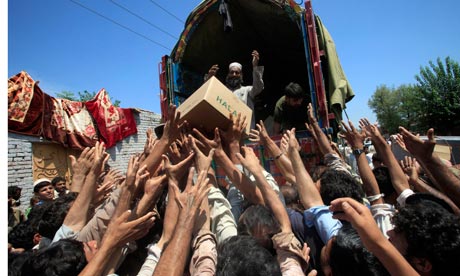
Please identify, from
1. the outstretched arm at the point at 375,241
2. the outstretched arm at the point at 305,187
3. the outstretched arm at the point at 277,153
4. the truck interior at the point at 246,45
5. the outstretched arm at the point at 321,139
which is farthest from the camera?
the truck interior at the point at 246,45

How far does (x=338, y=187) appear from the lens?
1581mm

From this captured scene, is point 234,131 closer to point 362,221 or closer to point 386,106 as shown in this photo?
point 362,221

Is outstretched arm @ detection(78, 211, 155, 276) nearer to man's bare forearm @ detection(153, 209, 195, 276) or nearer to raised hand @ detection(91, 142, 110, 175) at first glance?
man's bare forearm @ detection(153, 209, 195, 276)

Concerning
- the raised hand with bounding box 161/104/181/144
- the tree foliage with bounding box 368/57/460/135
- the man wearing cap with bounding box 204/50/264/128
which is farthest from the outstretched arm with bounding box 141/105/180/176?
the tree foliage with bounding box 368/57/460/135

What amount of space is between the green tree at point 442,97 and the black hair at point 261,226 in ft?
57.8

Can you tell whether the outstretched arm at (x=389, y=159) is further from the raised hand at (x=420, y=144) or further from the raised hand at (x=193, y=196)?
the raised hand at (x=193, y=196)

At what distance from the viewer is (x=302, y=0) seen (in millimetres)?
3338

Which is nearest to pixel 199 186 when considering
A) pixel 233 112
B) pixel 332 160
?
pixel 233 112

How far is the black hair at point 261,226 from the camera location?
4.25ft

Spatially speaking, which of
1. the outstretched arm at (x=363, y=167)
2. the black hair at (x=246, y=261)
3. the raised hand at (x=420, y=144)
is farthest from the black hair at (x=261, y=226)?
the raised hand at (x=420, y=144)

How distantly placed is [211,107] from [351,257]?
1335 millimetres

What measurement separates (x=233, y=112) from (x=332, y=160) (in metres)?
0.98

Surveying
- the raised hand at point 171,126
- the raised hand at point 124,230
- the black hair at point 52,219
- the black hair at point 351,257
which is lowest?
the black hair at point 351,257

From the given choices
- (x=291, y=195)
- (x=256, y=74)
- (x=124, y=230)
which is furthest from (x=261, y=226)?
(x=256, y=74)
